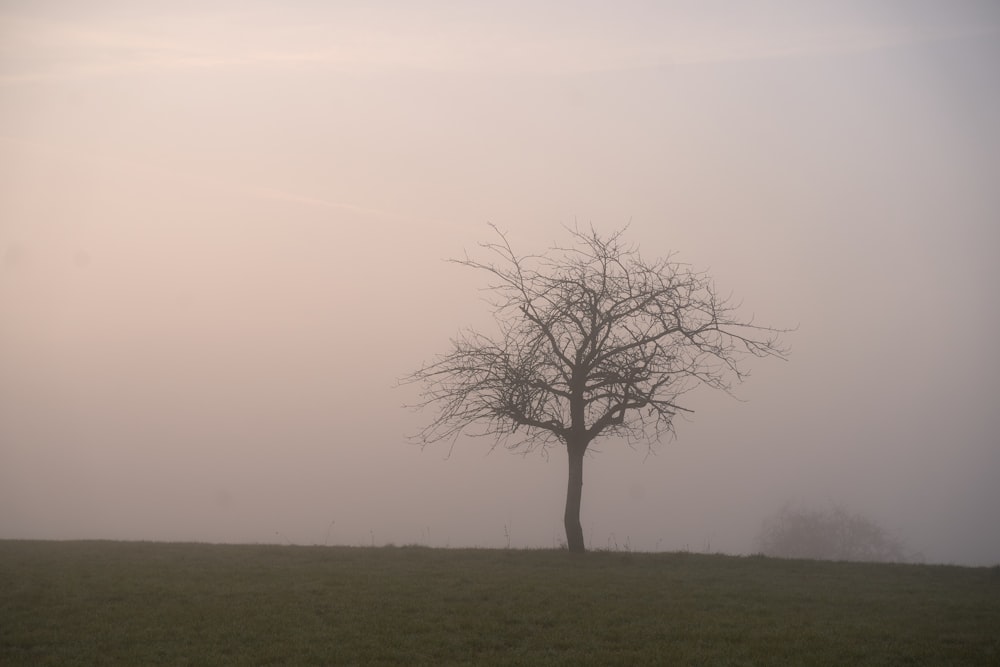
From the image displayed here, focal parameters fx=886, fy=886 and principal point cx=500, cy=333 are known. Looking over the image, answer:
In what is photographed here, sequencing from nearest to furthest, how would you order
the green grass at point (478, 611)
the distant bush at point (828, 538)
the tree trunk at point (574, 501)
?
the green grass at point (478, 611) < the tree trunk at point (574, 501) < the distant bush at point (828, 538)

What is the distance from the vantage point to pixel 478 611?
46.2 feet

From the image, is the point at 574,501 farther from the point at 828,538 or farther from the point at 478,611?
the point at 828,538

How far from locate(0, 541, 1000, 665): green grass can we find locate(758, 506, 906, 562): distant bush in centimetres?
4847

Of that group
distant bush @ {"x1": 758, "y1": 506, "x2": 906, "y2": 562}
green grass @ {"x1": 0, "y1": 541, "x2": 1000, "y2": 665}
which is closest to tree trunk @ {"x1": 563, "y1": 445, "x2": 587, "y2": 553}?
green grass @ {"x1": 0, "y1": 541, "x2": 1000, "y2": 665}

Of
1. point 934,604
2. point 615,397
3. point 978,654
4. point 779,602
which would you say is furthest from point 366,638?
point 615,397

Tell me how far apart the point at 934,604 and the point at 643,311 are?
31.1ft

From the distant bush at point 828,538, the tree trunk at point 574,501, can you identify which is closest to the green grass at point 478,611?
the tree trunk at point 574,501

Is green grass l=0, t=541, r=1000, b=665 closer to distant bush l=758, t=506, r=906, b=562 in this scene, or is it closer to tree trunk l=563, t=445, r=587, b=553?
tree trunk l=563, t=445, r=587, b=553

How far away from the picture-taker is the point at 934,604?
15.5 m

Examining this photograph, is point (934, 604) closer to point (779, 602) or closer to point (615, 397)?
point (779, 602)

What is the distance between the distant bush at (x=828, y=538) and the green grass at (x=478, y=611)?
48469 millimetres

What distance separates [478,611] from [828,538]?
191ft

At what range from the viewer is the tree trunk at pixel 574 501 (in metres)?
22.3

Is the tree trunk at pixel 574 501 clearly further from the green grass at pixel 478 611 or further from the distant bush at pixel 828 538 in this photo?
the distant bush at pixel 828 538
